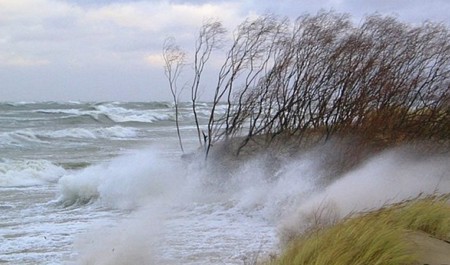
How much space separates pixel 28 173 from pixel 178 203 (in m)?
8.40

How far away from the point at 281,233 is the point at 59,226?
14.6 ft

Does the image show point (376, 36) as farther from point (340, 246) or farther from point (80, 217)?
point (340, 246)

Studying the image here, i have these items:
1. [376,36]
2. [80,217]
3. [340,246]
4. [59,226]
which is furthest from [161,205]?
[340,246]

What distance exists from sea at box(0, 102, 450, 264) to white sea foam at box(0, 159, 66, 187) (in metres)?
0.04

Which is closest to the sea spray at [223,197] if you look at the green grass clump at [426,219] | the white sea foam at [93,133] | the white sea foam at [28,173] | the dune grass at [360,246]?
the green grass clump at [426,219]

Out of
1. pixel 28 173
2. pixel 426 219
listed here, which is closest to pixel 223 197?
pixel 426 219

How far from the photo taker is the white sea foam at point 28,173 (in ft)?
64.5

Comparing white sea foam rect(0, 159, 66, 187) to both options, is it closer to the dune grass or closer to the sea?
the sea

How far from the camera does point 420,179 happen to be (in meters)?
13.2

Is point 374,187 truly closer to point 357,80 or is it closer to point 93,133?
point 357,80

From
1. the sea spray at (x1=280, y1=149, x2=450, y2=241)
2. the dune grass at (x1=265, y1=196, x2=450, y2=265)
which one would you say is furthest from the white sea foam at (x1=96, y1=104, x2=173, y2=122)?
the dune grass at (x1=265, y1=196, x2=450, y2=265)

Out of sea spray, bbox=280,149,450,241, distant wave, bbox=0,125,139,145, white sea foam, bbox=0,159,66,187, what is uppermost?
sea spray, bbox=280,149,450,241

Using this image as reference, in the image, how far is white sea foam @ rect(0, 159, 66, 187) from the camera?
19.7m

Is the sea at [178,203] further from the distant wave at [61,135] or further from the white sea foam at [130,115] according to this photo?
the white sea foam at [130,115]
